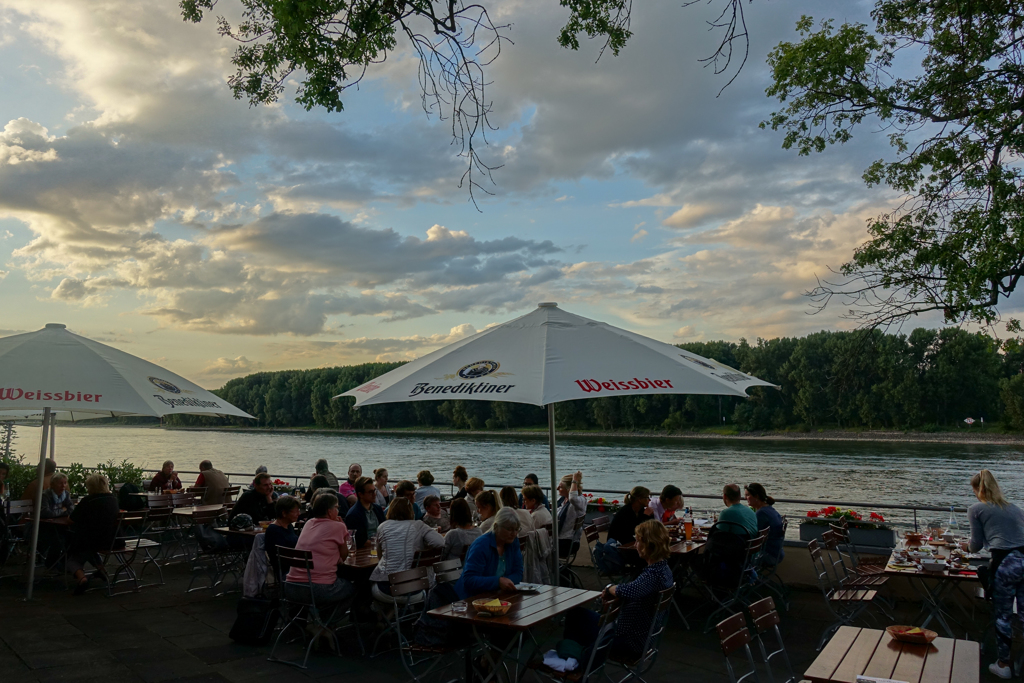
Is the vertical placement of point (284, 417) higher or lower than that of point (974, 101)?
lower

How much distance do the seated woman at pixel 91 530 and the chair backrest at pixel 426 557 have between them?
388cm

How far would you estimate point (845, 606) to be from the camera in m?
6.29

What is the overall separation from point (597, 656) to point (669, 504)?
3.85m

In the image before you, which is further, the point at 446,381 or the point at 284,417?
the point at 284,417

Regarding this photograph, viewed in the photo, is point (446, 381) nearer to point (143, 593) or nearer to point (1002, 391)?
point (143, 593)

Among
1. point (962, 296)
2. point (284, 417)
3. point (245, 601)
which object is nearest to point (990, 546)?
point (245, 601)

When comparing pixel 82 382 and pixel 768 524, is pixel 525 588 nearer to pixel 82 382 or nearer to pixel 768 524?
pixel 768 524

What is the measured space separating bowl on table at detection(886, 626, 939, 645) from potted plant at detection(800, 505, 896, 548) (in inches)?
176

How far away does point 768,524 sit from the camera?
278 inches

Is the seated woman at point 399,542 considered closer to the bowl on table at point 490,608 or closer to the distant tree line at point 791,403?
the bowl on table at point 490,608

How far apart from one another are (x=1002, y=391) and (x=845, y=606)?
60908 millimetres

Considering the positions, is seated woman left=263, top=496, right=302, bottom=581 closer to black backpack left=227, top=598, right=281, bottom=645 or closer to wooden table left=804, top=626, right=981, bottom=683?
black backpack left=227, top=598, right=281, bottom=645

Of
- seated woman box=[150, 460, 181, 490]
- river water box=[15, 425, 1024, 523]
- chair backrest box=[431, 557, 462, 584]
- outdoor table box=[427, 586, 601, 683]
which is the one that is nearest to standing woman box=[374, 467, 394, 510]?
chair backrest box=[431, 557, 462, 584]

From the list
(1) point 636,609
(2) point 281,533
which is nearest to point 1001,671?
(1) point 636,609
